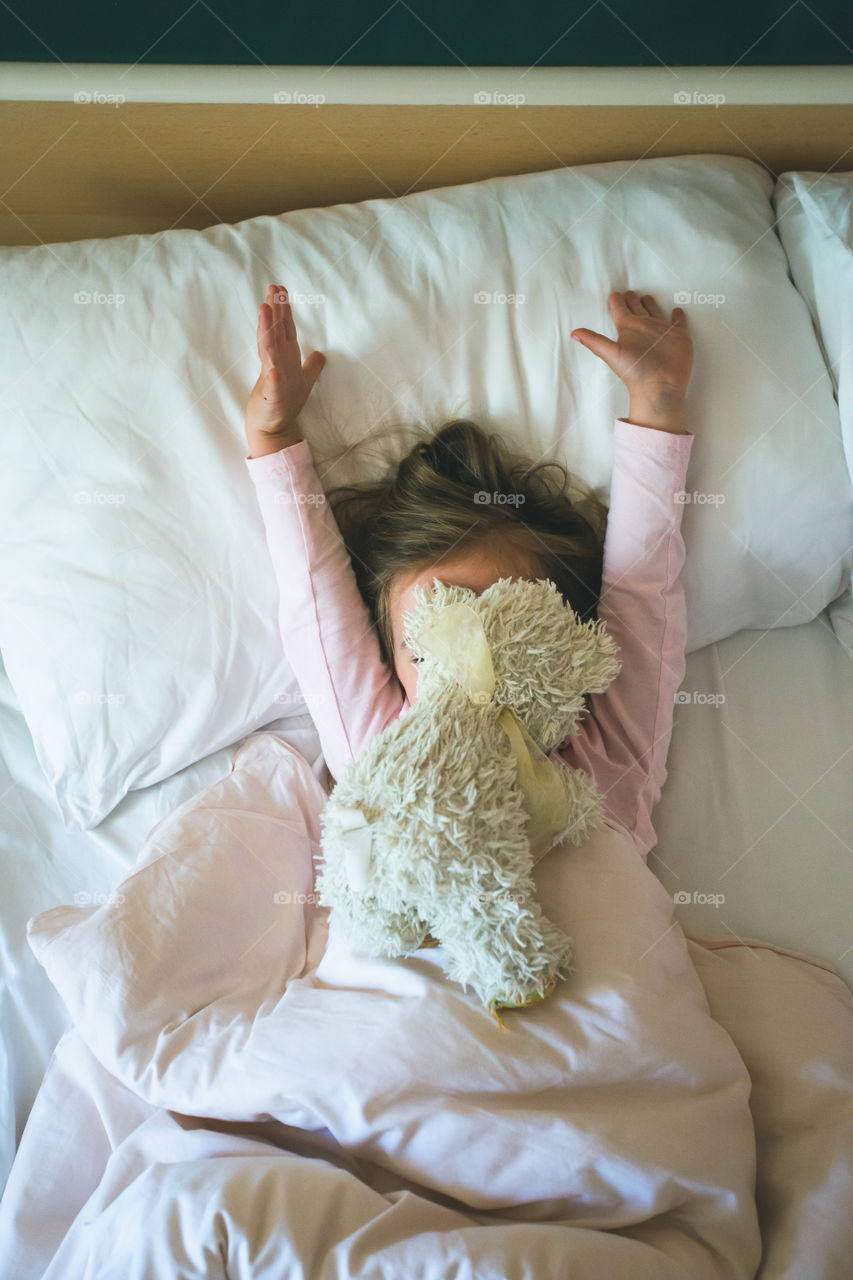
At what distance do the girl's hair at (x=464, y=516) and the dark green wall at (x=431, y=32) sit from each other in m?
0.42

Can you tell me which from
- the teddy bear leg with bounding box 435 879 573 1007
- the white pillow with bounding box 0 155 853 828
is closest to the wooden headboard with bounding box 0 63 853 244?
the white pillow with bounding box 0 155 853 828

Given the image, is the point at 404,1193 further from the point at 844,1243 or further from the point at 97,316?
the point at 97,316

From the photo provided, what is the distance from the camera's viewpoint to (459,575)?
849 millimetres

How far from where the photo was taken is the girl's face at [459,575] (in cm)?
85

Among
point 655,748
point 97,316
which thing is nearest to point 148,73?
point 97,316

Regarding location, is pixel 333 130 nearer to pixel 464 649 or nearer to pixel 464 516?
pixel 464 516

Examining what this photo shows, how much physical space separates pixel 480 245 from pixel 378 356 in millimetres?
172

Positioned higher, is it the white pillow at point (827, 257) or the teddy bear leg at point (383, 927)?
the white pillow at point (827, 257)

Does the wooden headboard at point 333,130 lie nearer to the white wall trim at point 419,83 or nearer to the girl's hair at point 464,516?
the white wall trim at point 419,83

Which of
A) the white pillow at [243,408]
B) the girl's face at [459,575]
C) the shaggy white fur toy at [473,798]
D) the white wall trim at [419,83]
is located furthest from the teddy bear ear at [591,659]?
the white wall trim at [419,83]

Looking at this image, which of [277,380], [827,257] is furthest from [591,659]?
[827,257]

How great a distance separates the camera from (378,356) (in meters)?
0.98

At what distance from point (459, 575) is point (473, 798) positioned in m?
0.28

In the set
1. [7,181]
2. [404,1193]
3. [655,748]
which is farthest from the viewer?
[7,181]
